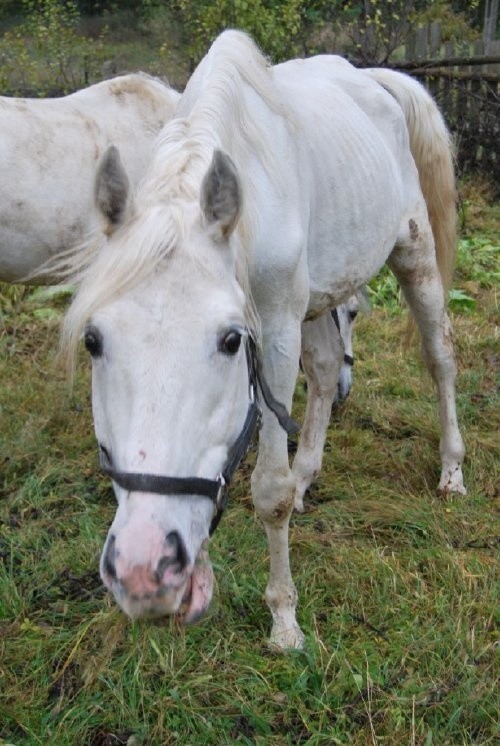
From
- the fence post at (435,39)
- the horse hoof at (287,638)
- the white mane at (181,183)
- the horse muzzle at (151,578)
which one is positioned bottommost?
the horse hoof at (287,638)

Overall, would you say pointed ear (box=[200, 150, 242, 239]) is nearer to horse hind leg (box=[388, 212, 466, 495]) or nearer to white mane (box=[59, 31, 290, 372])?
white mane (box=[59, 31, 290, 372])

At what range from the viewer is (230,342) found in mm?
1831

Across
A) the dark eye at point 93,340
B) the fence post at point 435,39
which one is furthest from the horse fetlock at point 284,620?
the fence post at point 435,39

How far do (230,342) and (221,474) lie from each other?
0.31 m

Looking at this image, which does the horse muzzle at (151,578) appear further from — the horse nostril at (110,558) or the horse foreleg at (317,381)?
the horse foreleg at (317,381)

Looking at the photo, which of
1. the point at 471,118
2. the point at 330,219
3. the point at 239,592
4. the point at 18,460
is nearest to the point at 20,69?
the point at 471,118

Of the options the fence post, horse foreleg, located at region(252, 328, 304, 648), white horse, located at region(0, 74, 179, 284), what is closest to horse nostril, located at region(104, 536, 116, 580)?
horse foreleg, located at region(252, 328, 304, 648)

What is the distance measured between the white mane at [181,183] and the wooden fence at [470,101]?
6668 millimetres

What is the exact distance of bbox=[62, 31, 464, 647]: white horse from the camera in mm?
1692

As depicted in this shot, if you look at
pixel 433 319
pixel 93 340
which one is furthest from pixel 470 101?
pixel 93 340

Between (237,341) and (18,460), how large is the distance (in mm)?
2406

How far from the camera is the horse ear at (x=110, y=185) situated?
1.93 metres

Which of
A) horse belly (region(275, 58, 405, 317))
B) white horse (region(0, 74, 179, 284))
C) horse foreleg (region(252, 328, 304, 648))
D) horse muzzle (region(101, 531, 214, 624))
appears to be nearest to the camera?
horse muzzle (region(101, 531, 214, 624))

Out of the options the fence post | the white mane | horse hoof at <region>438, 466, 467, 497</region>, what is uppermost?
the white mane
